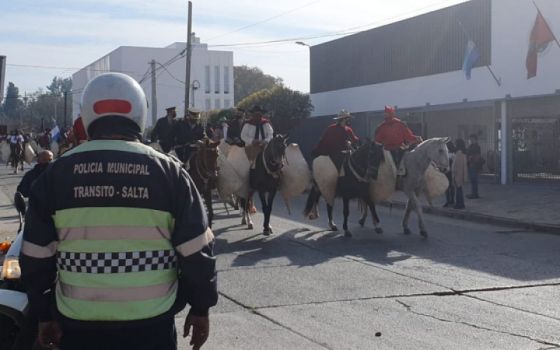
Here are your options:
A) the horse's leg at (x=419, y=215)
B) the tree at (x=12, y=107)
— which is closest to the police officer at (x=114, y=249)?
the horse's leg at (x=419, y=215)

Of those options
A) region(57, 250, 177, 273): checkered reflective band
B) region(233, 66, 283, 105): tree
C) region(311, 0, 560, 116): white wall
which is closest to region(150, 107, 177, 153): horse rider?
region(57, 250, 177, 273): checkered reflective band

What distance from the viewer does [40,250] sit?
3666mm

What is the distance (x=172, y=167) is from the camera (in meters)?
3.82

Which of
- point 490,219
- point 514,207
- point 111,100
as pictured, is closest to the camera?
point 111,100

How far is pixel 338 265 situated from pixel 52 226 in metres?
7.68

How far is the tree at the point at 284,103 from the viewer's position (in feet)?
137

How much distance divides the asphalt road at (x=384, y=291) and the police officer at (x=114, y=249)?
3.40 metres

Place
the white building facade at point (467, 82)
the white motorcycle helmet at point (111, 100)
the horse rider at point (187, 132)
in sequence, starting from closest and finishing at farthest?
1. the white motorcycle helmet at point (111, 100)
2. the horse rider at point (187, 132)
3. the white building facade at point (467, 82)

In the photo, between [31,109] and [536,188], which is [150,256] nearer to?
[536,188]

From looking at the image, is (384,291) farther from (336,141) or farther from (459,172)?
(459,172)

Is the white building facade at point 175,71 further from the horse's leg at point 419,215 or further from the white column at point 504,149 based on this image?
the horse's leg at point 419,215

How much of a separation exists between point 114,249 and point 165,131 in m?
12.7

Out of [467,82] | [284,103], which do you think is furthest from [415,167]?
[284,103]

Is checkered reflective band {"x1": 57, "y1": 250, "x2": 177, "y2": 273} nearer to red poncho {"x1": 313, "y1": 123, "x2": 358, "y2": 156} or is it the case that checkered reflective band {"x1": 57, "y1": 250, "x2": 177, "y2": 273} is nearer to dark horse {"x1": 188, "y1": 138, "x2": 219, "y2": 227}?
dark horse {"x1": 188, "y1": 138, "x2": 219, "y2": 227}
